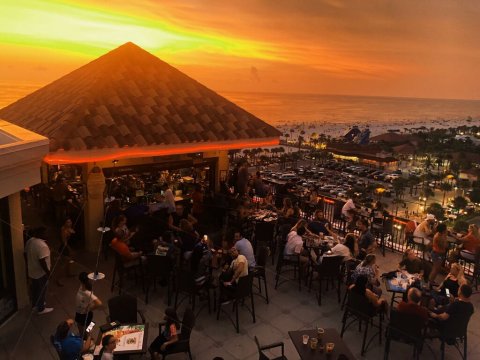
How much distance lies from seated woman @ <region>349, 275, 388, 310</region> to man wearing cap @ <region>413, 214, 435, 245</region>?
3.87 m

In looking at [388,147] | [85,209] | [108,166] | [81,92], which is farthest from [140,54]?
[388,147]

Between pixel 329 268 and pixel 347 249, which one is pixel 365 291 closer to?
pixel 329 268

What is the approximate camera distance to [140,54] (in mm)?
13047

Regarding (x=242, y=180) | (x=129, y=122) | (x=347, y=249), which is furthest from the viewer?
(x=242, y=180)

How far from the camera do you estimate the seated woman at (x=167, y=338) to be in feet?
18.0

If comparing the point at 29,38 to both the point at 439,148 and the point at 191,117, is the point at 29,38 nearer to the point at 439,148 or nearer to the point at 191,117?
the point at 191,117

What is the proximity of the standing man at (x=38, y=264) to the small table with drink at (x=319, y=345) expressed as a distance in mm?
4552

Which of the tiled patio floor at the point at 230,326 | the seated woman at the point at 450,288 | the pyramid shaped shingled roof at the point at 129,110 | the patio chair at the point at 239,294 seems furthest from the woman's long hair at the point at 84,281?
the seated woman at the point at 450,288

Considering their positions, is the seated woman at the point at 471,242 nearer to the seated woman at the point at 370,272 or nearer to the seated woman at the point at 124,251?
the seated woman at the point at 370,272

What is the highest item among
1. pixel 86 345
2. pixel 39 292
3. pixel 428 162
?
pixel 86 345

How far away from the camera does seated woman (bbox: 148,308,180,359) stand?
5.50 metres

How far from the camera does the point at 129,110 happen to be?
10656mm

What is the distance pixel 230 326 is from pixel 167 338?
5.37ft

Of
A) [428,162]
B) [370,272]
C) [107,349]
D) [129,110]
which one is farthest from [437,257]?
[428,162]
